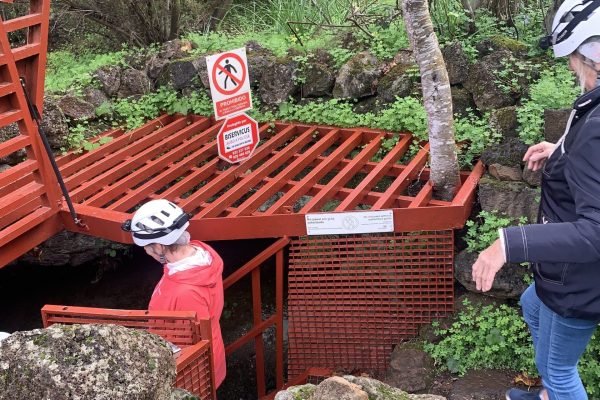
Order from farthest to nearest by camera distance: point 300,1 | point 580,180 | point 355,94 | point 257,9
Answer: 1. point 257,9
2. point 300,1
3. point 355,94
4. point 580,180

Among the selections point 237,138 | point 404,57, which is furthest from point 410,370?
point 404,57

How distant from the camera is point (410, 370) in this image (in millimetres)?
3900

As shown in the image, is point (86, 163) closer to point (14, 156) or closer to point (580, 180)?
point (14, 156)

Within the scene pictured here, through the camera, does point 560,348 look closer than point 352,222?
Yes

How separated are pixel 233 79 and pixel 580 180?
3.01 meters

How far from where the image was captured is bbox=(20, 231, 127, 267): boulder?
5.57 metres

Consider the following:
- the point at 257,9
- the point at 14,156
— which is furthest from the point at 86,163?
the point at 257,9

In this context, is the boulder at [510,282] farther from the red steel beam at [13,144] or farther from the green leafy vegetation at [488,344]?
the red steel beam at [13,144]

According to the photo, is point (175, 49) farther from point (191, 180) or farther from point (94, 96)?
point (191, 180)

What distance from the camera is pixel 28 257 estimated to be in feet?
18.8

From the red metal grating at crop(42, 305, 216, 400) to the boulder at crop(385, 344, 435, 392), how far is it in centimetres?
143

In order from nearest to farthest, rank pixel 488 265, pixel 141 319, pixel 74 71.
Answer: pixel 488 265
pixel 141 319
pixel 74 71

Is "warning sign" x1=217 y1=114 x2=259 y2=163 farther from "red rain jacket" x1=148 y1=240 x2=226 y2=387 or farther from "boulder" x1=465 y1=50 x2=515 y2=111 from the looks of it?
"boulder" x1=465 y1=50 x2=515 y2=111

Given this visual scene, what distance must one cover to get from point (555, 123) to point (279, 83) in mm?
2721
